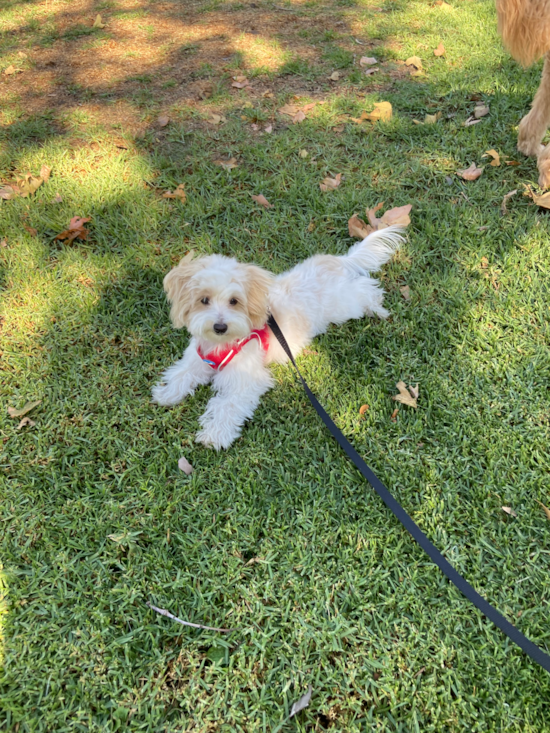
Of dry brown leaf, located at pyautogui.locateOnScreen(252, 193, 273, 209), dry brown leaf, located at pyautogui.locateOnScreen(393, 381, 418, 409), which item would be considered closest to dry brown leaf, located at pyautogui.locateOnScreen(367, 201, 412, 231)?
dry brown leaf, located at pyautogui.locateOnScreen(252, 193, 273, 209)

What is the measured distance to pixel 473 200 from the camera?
151 inches

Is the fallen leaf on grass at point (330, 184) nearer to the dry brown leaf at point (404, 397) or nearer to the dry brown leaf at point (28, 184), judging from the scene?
the dry brown leaf at point (404, 397)

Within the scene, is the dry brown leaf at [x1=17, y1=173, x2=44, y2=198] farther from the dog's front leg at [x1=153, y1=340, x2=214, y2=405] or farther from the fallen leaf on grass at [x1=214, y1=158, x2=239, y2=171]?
the dog's front leg at [x1=153, y1=340, x2=214, y2=405]

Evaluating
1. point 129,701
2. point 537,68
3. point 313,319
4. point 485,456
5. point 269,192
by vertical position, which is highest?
point 537,68

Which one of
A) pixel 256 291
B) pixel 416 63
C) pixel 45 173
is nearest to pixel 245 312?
pixel 256 291

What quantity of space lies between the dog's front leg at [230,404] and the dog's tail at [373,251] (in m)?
1.11

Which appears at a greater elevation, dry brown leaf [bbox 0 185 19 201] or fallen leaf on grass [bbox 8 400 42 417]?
dry brown leaf [bbox 0 185 19 201]

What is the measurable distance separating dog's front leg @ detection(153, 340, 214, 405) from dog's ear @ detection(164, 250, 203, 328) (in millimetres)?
361

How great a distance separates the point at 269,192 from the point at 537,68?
11.3 ft

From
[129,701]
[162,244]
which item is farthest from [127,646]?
[162,244]

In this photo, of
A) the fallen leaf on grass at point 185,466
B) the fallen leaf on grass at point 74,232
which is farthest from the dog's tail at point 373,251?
the fallen leaf on grass at point 74,232

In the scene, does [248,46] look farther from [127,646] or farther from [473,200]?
[127,646]

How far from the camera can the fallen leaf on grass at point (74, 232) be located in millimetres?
3619

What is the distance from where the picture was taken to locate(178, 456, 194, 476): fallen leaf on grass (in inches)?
101
